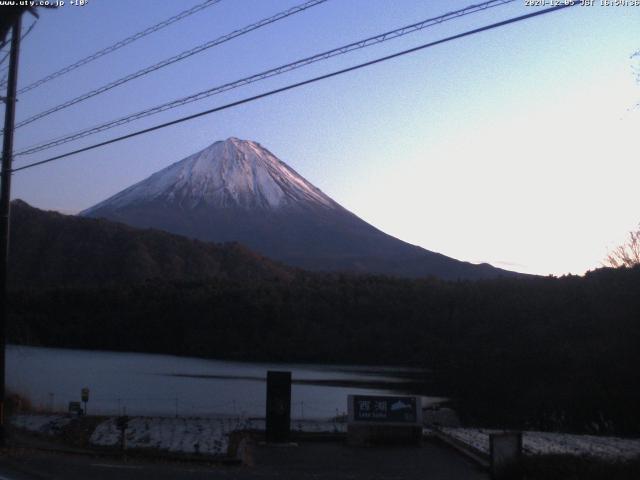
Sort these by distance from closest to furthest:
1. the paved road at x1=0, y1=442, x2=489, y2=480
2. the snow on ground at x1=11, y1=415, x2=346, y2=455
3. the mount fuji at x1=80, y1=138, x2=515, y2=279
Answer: the paved road at x1=0, y1=442, x2=489, y2=480
the snow on ground at x1=11, y1=415, x2=346, y2=455
the mount fuji at x1=80, y1=138, x2=515, y2=279

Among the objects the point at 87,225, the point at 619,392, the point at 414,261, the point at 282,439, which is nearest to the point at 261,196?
the point at 414,261

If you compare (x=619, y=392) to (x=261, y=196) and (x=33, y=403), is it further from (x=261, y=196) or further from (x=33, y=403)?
(x=261, y=196)

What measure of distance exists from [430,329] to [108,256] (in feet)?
129

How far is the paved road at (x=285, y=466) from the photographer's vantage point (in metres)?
15.6

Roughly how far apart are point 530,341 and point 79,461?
32509mm

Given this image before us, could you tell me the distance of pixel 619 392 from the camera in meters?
34.9

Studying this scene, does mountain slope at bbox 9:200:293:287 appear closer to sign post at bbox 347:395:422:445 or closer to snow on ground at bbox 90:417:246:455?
snow on ground at bbox 90:417:246:455

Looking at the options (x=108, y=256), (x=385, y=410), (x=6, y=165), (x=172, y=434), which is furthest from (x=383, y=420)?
(x=108, y=256)

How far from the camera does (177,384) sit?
3538 cm

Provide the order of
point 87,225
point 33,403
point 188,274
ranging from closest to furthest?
point 33,403, point 188,274, point 87,225

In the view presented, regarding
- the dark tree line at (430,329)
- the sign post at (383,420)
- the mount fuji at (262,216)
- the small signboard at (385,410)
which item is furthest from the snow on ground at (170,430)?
the mount fuji at (262,216)

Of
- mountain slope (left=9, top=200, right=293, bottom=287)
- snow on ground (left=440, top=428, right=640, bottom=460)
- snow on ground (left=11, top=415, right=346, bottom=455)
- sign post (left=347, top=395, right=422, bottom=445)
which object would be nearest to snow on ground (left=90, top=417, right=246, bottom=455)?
snow on ground (left=11, top=415, right=346, bottom=455)

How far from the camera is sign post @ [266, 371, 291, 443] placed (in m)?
20.6

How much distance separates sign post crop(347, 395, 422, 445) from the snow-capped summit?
384 ft
